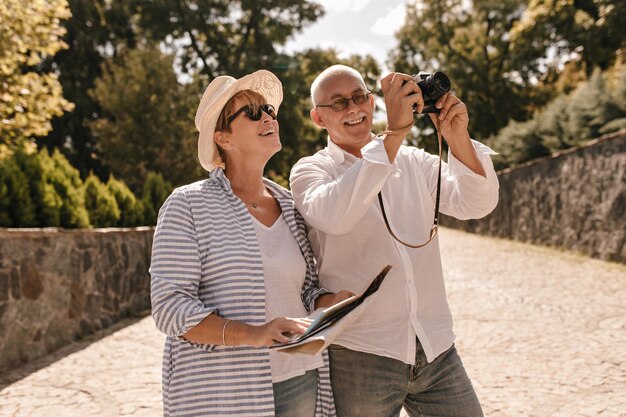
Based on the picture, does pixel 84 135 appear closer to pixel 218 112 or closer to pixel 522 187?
pixel 522 187

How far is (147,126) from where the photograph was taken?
1866 centimetres

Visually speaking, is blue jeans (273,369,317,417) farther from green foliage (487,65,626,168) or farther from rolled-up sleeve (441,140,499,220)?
green foliage (487,65,626,168)

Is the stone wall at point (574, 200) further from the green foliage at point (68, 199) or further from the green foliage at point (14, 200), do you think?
the green foliage at point (14, 200)

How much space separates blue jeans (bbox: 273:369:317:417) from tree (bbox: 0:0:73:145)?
6.88 metres

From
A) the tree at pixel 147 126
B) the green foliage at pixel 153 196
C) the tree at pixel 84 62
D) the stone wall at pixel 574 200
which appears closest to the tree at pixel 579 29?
the stone wall at pixel 574 200

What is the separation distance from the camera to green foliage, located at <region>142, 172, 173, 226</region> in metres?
10.8

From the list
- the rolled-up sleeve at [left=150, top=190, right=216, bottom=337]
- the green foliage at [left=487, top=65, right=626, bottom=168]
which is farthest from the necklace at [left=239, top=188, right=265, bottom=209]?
the green foliage at [left=487, top=65, right=626, bottom=168]

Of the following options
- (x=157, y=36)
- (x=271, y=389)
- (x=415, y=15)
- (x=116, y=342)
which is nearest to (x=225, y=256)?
(x=271, y=389)

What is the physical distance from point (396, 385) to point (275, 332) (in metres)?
0.67

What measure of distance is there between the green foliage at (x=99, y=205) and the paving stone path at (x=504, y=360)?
1681 millimetres

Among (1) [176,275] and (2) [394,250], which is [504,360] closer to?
(2) [394,250]

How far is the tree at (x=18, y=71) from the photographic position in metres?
7.49

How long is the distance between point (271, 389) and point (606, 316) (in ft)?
20.9

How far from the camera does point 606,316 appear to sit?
23.2ft
